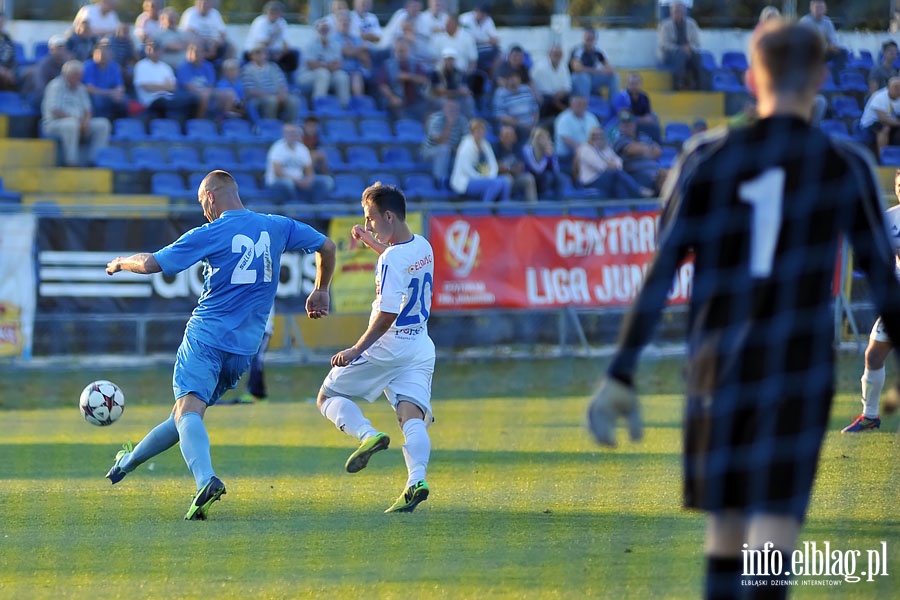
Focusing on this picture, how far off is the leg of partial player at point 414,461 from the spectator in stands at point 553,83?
44.6 ft

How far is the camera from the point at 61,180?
19.1 meters

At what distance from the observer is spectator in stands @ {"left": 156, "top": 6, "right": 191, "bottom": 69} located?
64.6ft

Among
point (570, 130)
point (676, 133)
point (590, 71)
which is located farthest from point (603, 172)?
point (590, 71)

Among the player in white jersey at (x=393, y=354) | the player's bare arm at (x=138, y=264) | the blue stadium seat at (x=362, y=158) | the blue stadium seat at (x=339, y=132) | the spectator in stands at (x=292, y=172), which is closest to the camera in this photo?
the player's bare arm at (x=138, y=264)

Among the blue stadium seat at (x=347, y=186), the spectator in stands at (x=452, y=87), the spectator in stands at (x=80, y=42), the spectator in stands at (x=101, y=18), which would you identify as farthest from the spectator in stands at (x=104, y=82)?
the spectator in stands at (x=452, y=87)

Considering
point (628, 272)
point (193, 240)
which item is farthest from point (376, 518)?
point (628, 272)

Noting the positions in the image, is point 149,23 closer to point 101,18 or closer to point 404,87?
point 101,18

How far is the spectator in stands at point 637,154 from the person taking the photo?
Result: 19.8 meters

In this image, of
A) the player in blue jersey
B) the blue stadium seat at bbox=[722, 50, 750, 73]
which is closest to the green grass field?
the player in blue jersey

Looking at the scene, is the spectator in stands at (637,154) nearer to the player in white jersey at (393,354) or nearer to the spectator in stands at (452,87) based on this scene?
the spectator in stands at (452,87)

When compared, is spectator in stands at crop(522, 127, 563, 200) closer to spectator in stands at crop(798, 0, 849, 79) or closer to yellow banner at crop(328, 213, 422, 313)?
yellow banner at crop(328, 213, 422, 313)

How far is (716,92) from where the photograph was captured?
23.5m

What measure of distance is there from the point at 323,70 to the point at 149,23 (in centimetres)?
272

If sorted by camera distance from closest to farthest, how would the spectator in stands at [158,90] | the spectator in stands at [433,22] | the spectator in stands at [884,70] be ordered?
the spectator in stands at [158,90] < the spectator in stands at [433,22] < the spectator in stands at [884,70]
